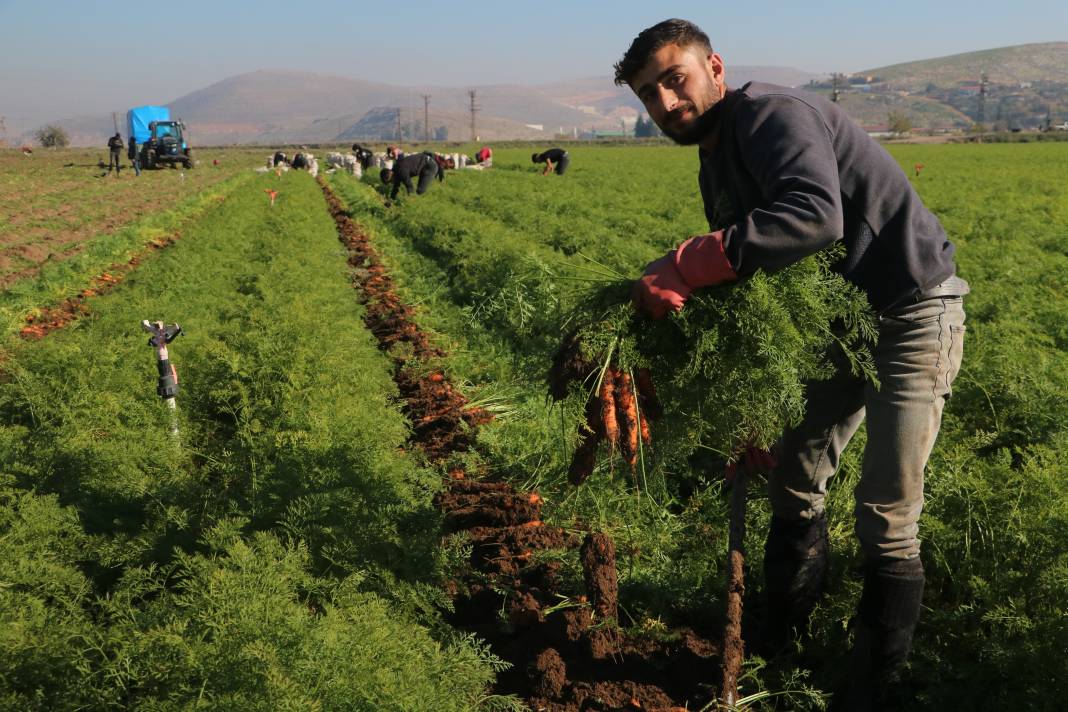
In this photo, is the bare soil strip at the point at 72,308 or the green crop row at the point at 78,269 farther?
the green crop row at the point at 78,269

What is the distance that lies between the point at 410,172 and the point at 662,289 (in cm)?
2121

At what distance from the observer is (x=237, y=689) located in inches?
100

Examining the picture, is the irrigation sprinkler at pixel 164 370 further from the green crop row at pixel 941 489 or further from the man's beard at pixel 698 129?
the man's beard at pixel 698 129

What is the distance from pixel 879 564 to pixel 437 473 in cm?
308

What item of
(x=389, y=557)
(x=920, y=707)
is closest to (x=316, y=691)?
(x=389, y=557)

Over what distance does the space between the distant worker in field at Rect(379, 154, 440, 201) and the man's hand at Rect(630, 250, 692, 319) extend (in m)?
19.6

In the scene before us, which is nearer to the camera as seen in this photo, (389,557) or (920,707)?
(920,707)

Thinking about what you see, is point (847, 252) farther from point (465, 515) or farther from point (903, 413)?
point (465, 515)

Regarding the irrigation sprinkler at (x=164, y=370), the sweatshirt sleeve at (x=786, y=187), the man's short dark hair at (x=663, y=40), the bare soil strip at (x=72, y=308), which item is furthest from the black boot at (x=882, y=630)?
the bare soil strip at (x=72, y=308)

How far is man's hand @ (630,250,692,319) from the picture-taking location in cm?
269

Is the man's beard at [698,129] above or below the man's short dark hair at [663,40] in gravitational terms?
below

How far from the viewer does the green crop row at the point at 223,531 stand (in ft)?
8.81

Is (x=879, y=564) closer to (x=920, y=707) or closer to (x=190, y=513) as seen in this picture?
(x=920, y=707)

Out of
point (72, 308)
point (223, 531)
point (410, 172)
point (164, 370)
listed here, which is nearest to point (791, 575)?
point (223, 531)
